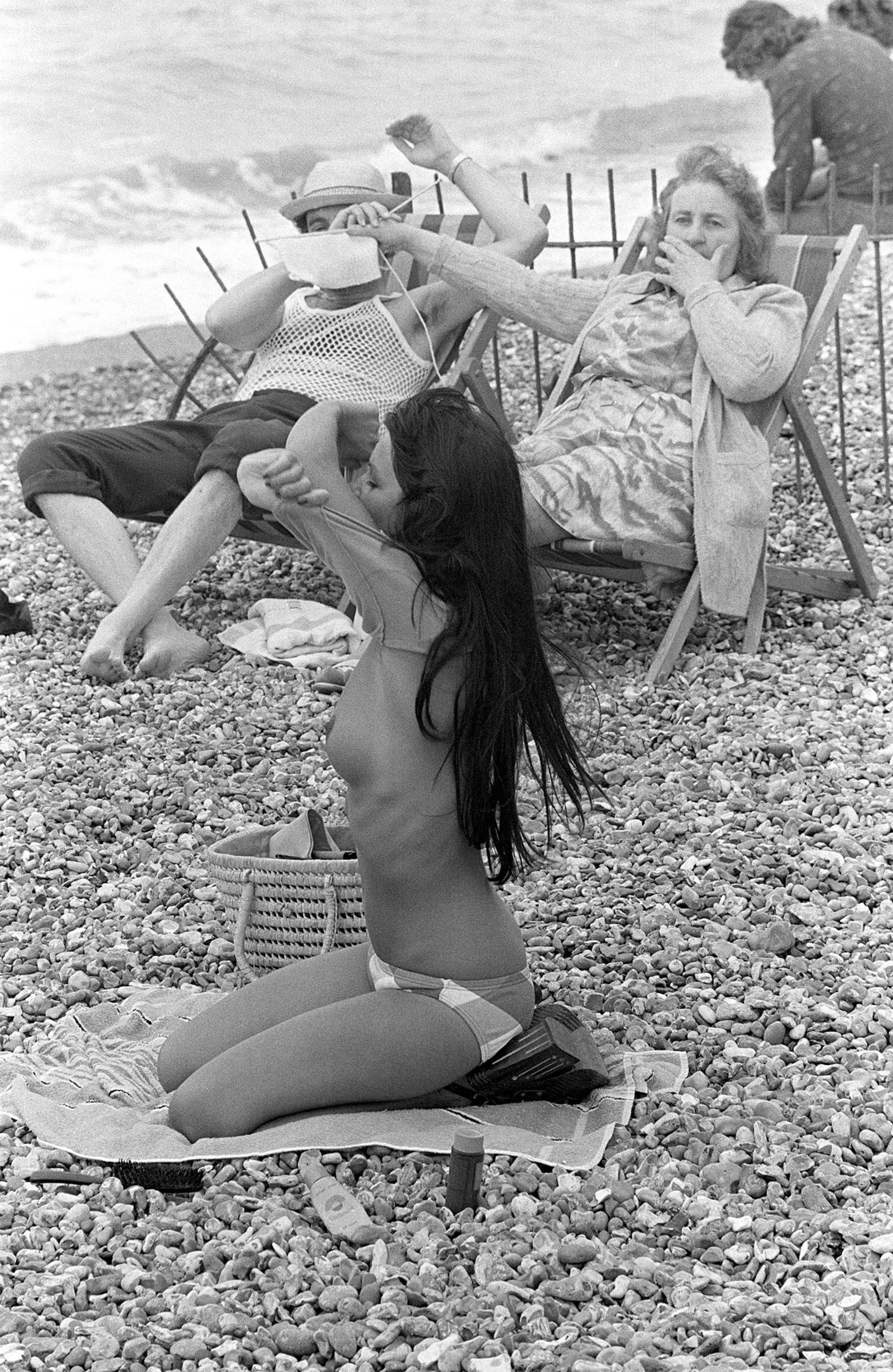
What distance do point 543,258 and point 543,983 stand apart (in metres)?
11.4

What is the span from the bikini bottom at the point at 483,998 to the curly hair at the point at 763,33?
537cm

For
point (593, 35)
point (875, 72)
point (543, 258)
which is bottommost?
point (543, 258)

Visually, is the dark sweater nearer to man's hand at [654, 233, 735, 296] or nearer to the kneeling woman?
man's hand at [654, 233, 735, 296]

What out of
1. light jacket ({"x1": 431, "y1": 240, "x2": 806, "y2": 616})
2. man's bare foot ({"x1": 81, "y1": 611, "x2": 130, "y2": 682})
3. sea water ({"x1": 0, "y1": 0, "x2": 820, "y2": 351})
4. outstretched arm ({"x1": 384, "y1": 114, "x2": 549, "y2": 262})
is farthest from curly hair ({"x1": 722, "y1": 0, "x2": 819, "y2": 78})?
sea water ({"x1": 0, "y1": 0, "x2": 820, "y2": 351})

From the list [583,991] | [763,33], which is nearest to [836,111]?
[763,33]

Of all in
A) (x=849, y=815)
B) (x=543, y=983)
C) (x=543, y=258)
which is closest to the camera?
(x=543, y=983)

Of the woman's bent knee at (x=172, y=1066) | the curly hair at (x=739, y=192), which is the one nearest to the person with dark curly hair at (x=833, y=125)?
the curly hair at (x=739, y=192)

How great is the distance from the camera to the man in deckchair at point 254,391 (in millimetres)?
4484

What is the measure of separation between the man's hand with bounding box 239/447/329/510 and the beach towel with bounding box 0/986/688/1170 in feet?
A: 2.89

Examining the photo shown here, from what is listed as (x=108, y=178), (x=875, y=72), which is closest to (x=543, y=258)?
(x=108, y=178)

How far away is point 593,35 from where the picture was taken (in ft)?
46.7

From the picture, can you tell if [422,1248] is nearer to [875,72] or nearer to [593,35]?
[875,72]

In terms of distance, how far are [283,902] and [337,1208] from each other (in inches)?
26.3

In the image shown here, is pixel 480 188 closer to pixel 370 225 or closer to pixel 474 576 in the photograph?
pixel 370 225
